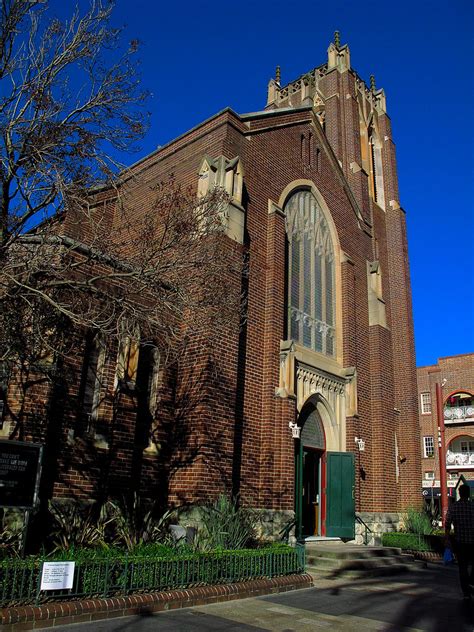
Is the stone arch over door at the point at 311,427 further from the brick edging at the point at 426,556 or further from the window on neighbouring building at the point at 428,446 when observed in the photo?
the window on neighbouring building at the point at 428,446

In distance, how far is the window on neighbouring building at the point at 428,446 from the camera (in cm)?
4591

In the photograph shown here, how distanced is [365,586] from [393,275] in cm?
1479

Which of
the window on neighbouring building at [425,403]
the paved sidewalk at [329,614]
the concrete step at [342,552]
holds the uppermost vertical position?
the window on neighbouring building at [425,403]

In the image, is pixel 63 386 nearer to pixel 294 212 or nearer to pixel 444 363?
pixel 294 212

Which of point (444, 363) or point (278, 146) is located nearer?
point (278, 146)

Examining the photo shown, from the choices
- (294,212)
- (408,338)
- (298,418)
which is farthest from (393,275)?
(298,418)

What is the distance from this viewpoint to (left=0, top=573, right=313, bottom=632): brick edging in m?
6.25

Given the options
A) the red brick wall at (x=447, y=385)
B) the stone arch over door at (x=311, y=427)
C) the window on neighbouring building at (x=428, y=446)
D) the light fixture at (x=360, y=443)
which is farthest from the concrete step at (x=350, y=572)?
the window on neighbouring building at (x=428, y=446)

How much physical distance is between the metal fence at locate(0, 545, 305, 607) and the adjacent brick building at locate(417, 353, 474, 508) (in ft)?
121

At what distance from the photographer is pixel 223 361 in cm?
1264

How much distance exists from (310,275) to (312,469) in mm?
6165

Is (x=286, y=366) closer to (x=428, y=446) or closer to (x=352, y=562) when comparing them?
(x=352, y=562)

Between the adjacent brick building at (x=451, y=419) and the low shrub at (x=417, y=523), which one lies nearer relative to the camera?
the low shrub at (x=417, y=523)

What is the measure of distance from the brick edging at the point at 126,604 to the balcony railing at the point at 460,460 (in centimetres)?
3865
